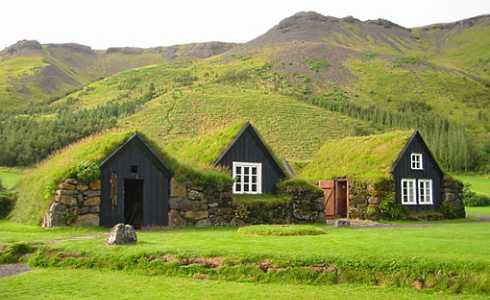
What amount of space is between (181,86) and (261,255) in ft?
351

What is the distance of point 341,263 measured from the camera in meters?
13.2

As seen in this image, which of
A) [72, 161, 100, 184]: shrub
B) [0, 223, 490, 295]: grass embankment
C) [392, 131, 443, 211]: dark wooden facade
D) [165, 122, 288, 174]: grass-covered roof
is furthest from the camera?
[392, 131, 443, 211]: dark wooden facade

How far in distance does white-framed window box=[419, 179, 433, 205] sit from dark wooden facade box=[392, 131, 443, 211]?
0.82ft

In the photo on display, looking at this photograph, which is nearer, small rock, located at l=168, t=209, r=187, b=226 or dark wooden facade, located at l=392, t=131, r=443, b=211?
small rock, located at l=168, t=209, r=187, b=226

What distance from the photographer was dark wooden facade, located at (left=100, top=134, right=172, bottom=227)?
25.0 meters

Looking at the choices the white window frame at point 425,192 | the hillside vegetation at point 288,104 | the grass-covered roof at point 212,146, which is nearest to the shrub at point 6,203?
the grass-covered roof at point 212,146

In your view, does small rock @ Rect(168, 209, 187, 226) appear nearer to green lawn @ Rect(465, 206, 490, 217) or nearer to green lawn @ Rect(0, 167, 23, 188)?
green lawn @ Rect(0, 167, 23, 188)

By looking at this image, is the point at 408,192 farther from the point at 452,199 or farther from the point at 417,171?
the point at 452,199

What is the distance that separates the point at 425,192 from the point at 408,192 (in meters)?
1.87

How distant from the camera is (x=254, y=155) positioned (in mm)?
32344

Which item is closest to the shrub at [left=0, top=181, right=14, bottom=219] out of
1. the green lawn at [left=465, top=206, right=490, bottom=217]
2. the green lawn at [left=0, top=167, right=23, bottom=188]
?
the green lawn at [left=0, top=167, right=23, bottom=188]

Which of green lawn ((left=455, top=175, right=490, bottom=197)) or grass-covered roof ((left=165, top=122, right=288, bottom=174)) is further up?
grass-covered roof ((left=165, top=122, right=288, bottom=174))

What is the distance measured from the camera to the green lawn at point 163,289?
11414 mm

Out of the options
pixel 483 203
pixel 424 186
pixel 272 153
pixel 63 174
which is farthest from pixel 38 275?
pixel 483 203
